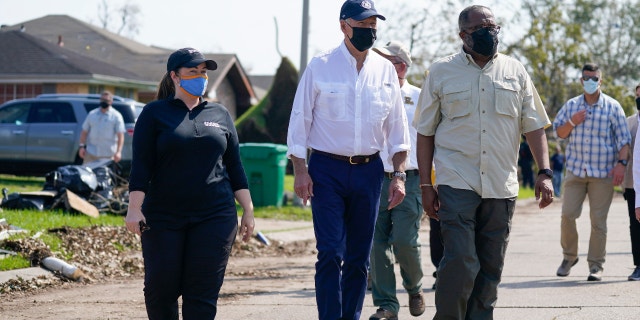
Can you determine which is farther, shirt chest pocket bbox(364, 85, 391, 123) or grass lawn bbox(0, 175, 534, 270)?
grass lawn bbox(0, 175, 534, 270)

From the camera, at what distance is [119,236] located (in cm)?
1260

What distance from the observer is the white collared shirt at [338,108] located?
668 cm

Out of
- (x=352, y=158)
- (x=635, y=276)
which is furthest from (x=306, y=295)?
(x=635, y=276)

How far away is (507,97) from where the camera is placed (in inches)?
250

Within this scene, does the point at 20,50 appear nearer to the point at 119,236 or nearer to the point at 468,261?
the point at 119,236

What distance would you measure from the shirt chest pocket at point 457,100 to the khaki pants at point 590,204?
4686 mm

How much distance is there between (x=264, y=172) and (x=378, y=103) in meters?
12.9

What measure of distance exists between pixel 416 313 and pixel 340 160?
6.51 ft

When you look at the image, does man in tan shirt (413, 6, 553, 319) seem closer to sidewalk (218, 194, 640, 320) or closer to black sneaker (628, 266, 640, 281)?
sidewalk (218, 194, 640, 320)

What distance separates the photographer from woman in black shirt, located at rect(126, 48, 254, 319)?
5988mm

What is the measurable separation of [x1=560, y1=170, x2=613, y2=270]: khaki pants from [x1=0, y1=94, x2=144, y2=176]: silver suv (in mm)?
13069

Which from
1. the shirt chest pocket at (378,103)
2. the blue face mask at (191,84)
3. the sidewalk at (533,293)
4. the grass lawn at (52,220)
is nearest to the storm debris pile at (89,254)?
the grass lawn at (52,220)

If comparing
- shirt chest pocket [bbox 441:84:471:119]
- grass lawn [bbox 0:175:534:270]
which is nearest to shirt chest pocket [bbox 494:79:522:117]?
shirt chest pocket [bbox 441:84:471:119]

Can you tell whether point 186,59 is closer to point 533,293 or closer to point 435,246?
point 435,246
